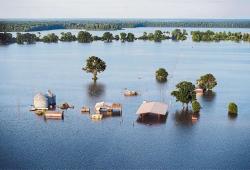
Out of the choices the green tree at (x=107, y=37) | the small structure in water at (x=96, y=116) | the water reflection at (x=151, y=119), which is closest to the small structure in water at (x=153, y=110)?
the water reflection at (x=151, y=119)

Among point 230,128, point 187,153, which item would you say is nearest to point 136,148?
point 187,153

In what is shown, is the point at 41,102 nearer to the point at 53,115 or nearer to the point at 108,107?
the point at 53,115

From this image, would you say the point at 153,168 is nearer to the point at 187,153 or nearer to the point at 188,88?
the point at 187,153

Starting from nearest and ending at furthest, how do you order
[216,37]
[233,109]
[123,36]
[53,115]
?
[53,115] → [233,109] → [123,36] → [216,37]

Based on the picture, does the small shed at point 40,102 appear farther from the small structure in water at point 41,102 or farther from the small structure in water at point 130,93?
the small structure in water at point 130,93

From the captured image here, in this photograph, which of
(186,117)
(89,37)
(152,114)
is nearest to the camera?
(186,117)

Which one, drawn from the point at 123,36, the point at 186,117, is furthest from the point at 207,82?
the point at 123,36

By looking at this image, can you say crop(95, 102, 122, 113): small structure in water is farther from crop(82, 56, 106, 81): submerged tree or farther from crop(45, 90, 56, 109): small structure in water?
crop(82, 56, 106, 81): submerged tree
